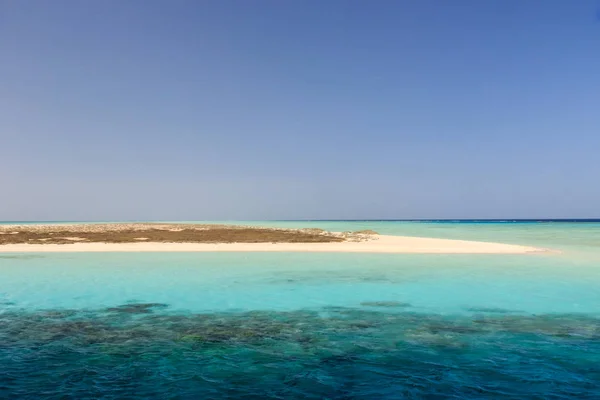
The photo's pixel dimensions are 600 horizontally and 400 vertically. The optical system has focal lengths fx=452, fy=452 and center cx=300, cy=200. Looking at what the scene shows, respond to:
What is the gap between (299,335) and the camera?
32.1 feet

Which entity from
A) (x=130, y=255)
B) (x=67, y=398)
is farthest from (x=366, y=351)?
(x=130, y=255)

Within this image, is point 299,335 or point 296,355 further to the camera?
point 299,335

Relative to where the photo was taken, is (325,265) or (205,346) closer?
(205,346)

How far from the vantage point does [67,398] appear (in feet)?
20.2

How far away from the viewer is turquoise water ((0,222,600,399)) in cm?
680

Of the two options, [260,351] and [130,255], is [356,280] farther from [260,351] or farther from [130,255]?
[130,255]

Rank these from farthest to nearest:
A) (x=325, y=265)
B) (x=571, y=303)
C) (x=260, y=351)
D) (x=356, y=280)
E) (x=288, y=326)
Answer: (x=325, y=265)
(x=356, y=280)
(x=571, y=303)
(x=288, y=326)
(x=260, y=351)

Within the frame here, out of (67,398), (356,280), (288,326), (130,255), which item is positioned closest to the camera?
(67,398)

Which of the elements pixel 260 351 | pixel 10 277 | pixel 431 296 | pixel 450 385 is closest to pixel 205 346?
pixel 260 351

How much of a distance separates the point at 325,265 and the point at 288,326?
12902mm

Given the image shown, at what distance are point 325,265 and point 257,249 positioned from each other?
31.0ft

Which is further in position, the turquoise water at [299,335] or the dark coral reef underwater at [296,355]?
the turquoise water at [299,335]

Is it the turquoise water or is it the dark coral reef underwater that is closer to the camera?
the dark coral reef underwater

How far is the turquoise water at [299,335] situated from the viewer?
268 inches
